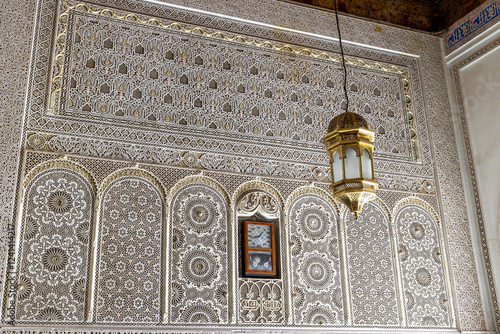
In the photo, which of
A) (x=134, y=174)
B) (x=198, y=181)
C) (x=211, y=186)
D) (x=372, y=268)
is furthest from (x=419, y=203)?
(x=134, y=174)

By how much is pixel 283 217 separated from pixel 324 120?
990 millimetres

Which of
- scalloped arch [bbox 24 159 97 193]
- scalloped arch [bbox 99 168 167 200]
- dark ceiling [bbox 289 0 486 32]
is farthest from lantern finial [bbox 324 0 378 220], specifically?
dark ceiling [bbox 289 0 486 32]

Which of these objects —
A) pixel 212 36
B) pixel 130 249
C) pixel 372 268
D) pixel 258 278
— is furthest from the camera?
pixel 212 36

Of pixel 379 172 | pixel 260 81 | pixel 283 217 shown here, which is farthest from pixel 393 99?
pixel 283 217

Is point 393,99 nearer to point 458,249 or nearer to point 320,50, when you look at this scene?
point 320,50

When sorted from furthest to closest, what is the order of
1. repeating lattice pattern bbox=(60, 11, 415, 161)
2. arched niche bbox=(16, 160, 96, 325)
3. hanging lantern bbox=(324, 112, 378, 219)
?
repeating lattice pattern bbox=(60, 11, 415, 161) → arched niche bbox=(16, 160, 96, 325) → hanging lantern bbox=(324, 112, 378, 219)

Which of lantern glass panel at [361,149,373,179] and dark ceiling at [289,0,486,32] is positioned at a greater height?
dark ceiling at [289,0,486,32]

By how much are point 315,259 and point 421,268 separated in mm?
998

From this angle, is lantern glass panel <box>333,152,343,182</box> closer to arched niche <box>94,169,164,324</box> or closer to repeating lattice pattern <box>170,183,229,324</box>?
repeating lattice pattern <box>170,183,229,324</box>

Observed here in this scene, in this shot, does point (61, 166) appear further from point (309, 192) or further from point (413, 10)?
point (413, 10)

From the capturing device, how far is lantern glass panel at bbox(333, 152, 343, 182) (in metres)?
3.15

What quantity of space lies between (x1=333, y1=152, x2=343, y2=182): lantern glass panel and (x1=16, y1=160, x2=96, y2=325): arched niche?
1729 millimetres

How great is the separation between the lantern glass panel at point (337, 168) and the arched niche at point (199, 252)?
1283 millimetres

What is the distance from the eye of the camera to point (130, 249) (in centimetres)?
390
